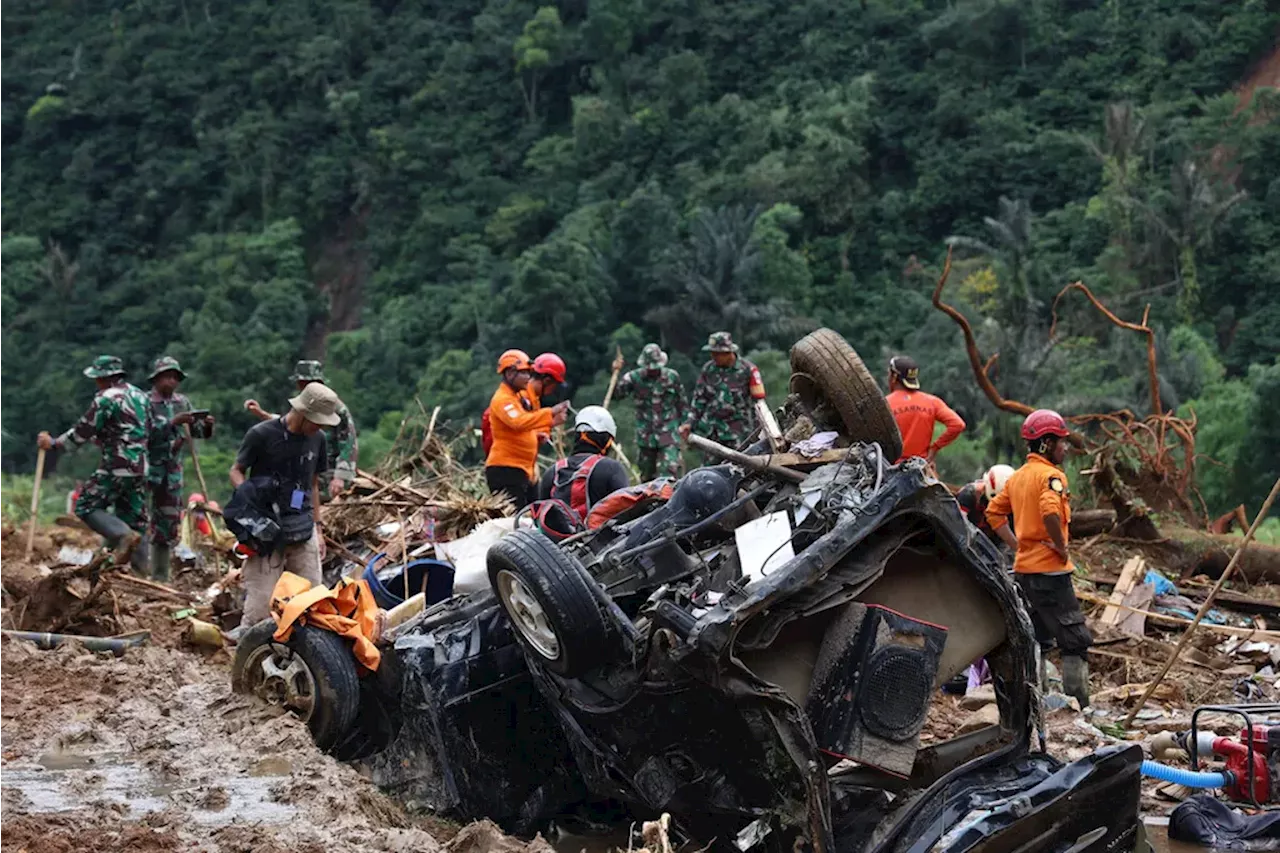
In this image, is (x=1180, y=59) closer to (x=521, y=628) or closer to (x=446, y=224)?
(x=446, y=224)

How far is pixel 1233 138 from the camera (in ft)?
152

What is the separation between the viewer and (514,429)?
11.3 meters

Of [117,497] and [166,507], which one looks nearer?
[117,497]

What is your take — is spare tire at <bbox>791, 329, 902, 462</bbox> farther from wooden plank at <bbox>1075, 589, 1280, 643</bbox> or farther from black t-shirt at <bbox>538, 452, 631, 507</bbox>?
wooden plank at <bbox>1075, 589, 1280, 643</bbox>

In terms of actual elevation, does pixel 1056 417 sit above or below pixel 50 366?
above

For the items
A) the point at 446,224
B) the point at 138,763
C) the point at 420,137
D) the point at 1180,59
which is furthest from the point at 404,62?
the point at 138,763

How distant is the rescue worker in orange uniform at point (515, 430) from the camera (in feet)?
37.0

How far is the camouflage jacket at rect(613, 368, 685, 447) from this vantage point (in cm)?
1443

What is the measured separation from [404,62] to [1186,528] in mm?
58790

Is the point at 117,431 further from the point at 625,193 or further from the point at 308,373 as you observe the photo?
the point at 625,193

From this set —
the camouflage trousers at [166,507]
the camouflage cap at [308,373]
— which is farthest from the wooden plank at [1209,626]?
the camouflage trousers at [166,507]

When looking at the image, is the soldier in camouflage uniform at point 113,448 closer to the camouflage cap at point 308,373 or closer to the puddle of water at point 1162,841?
the camouflage cap at point 308,373

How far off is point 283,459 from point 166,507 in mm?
3529

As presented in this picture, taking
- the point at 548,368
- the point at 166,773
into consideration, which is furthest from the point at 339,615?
the point at 548,368
